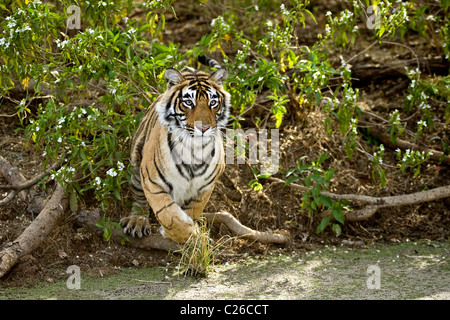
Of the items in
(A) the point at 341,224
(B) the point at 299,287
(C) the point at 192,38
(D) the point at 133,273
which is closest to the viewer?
(B) the point at 299,287

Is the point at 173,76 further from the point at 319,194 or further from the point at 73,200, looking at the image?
the point at 319,194

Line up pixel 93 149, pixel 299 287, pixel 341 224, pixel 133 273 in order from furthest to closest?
pixel 341 224 < pixel 93 149 < pixel 133 273 < pixel 299 287

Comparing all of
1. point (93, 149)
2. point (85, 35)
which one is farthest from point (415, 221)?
point (85, 35)

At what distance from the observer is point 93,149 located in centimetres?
529

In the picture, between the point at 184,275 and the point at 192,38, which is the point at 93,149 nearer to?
the point at 184,275

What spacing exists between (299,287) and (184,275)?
855 mm

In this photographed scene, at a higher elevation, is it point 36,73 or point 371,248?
point 36,73

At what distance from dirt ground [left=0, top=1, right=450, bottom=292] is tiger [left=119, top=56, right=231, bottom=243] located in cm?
53

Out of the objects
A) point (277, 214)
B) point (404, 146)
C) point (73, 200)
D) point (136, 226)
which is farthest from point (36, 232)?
point (404, 146)

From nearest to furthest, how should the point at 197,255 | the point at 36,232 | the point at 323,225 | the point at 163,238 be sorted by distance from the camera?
the point at 197,255 < the point at 36,232 < the point at 163,238 < the point at 323,225

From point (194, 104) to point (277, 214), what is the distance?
1.61 metres

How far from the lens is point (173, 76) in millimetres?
4965

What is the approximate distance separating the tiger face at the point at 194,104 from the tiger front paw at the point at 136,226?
3.00 ft

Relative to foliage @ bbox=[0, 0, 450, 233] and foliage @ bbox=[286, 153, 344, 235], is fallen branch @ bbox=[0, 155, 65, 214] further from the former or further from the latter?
foliage @ bbox=[286, 153, 344, 235]
